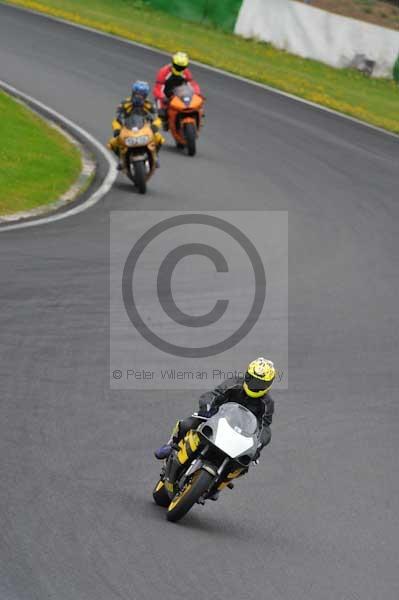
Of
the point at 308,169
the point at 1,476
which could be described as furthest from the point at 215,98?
the point at 1,476

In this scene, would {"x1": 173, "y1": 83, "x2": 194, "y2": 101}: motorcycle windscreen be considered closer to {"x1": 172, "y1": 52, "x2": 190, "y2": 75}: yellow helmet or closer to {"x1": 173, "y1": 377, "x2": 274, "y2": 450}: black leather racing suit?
{"x1": 172, "y1": 52, "x2": 190, "y2": 75}: yellow helmet

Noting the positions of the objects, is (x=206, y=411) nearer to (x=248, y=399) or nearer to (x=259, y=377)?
(x=248, y=399)

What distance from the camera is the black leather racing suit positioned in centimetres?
926

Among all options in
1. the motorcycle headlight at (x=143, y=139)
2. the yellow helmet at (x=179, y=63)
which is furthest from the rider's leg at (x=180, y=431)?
the yellow helmet at (x=179, y=63)

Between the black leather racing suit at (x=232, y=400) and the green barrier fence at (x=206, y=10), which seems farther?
the green barrier fence at (x=206, y=10)

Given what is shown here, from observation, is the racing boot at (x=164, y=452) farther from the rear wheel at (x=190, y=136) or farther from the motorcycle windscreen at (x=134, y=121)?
the rear wheel at (x=190, y=136)

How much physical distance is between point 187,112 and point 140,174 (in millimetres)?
3687

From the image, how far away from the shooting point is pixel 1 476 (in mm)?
9062

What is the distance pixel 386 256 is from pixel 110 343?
6.89 m

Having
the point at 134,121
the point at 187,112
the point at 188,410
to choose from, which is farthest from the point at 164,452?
the point at 187,112

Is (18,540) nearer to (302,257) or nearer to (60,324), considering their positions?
(60,324)

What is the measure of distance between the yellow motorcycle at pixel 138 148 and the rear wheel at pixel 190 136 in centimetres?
311

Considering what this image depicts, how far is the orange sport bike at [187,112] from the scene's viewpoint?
22.9 meters

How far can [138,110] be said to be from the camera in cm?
1991
